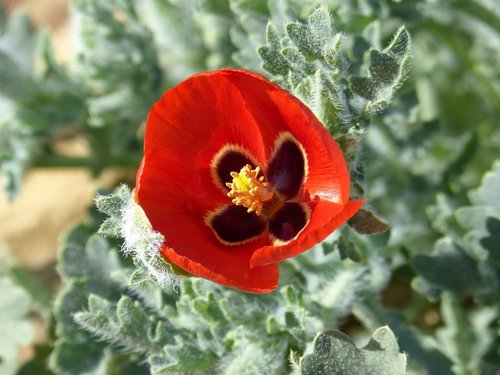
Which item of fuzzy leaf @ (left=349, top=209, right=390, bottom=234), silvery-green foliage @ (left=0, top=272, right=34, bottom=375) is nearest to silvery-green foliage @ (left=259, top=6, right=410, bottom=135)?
fuzzy leaf @ (left=349, top=209, right=390, bottom=234)

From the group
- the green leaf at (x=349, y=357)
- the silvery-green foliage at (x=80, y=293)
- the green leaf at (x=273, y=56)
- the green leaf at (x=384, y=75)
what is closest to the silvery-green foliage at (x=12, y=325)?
the silvery-green foliage at (x=80, y=293)

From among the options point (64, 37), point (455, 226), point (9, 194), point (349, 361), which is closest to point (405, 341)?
point (455, 226)

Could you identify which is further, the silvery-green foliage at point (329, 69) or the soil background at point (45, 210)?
the soil background at point (45, 210)

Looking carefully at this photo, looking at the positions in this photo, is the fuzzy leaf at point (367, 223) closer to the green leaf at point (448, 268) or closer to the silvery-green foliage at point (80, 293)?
the green leaf at point (448, 268)

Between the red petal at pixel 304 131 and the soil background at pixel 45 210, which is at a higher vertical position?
the red petal at pixel 304 131

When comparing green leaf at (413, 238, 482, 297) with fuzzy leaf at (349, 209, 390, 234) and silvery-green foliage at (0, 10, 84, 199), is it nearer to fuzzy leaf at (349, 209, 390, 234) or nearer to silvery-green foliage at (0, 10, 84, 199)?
fuzzy leaf at (349, 209, 390, 234)

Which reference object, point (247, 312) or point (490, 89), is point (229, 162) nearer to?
Result: point (247, 312)
